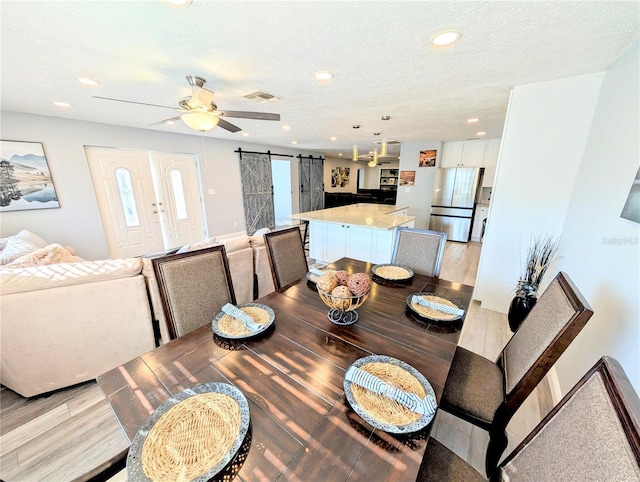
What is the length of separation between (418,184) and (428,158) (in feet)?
2.00

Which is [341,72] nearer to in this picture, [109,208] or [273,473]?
[273,473]

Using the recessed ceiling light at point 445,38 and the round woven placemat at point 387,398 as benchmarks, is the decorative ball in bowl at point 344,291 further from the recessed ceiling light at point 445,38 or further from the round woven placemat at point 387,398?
the recessed ceiling light at point 445,38

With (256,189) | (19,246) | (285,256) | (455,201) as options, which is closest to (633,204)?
(285,256)

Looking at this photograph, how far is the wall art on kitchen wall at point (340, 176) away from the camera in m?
10.3

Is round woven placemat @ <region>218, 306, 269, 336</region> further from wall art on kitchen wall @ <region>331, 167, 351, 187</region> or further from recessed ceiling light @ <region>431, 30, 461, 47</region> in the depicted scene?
wall art on kitchen wall @ <region>331, 167, 351, 187</region>

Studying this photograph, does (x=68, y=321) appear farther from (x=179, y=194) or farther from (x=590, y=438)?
(x=179, y=194)

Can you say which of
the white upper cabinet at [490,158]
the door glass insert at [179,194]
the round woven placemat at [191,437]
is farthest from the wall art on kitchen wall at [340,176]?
the round woven placemat at [191,437]

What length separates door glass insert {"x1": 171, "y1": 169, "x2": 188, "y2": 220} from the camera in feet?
15.5

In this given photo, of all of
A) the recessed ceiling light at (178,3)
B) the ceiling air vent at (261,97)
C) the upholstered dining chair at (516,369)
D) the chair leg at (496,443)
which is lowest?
the chair leg at (496,443)

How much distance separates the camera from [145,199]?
4.36m

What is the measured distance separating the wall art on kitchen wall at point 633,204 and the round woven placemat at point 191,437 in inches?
77.0

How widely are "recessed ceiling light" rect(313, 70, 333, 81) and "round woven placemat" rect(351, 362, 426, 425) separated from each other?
2.15 metres

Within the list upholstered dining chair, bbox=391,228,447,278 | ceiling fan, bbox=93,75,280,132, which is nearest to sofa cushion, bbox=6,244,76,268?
ceiling fan, bbox=93,75,280,132

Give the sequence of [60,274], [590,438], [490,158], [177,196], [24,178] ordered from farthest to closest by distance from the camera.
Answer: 1. [490,158]
2. [177,196]
3. [24,178]
4. [60,274]
5. [590,438]
